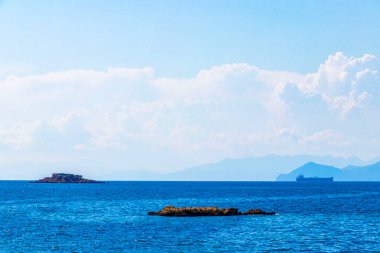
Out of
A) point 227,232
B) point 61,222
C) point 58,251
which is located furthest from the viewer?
point 61,222

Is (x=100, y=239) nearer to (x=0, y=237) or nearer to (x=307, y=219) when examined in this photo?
(x=0, y=237)

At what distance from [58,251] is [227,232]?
25.8 m

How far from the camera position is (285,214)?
107 meters

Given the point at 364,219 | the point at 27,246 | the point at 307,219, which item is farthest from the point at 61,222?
the point at 364,219

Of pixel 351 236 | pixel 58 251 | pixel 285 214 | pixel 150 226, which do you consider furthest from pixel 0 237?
A: pixel 285 214

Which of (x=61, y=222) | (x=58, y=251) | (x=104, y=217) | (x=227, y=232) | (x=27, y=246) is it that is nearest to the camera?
(x=58, y=251)

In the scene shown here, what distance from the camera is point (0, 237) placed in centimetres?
7238

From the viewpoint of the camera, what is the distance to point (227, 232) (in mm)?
76188

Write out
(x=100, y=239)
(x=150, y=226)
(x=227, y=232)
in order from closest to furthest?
(x=100, y=239) < (x=227, y=232) < (x=150, y=226)

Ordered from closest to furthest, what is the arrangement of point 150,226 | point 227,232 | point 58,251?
point 58,251, point 227,232, point 150,226

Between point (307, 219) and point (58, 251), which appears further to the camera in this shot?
point (307, 219)

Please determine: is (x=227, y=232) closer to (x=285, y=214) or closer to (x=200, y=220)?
(x=200, y=220)

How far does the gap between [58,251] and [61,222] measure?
32576 millimetres

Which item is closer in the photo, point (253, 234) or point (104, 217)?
point (253, 234)
